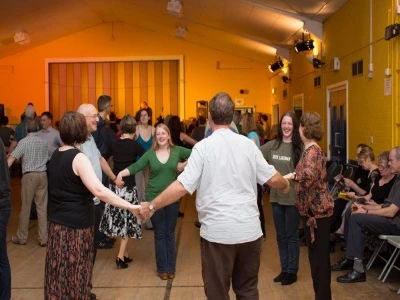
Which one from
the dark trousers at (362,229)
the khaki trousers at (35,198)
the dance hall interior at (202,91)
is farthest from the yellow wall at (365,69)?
the khaki trousers at (35,198)

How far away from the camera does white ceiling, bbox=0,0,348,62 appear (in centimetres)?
945

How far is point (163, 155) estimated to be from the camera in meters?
5.14

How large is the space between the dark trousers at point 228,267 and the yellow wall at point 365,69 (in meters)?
3.60

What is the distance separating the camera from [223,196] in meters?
2.95

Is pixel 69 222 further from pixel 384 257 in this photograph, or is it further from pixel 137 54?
pixel 137 54

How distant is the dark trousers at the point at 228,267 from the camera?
2992 millimetres

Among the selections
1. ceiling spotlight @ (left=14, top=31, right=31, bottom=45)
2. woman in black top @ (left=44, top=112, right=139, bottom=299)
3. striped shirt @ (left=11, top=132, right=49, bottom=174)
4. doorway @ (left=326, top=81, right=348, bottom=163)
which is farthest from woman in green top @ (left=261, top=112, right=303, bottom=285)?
ceiling spotlight @ (left=14, top=31, right=31, bottom=45)

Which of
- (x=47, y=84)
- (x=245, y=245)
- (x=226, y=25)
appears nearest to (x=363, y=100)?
(x=245, y=245)

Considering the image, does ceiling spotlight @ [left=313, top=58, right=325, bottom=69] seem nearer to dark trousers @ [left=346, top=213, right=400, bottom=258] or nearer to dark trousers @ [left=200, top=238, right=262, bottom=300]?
dark trousers @ [left=346, top=213, right=400, bottom=258]

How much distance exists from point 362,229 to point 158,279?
1974mm

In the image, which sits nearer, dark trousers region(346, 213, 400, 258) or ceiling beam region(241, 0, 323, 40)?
dark trousers region(346, 213, 400, 258)

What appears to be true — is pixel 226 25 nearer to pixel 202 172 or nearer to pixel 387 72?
pixel 387 72

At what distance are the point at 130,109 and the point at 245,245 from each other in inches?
582

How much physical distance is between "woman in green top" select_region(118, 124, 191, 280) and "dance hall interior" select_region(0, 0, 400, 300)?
0.13 feet
